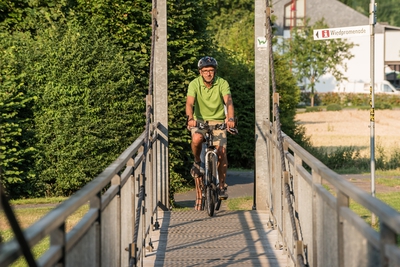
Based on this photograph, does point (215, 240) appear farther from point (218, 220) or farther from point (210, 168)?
point (210, 168)

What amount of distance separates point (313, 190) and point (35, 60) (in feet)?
31.2

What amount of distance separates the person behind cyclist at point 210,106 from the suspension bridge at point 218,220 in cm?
47

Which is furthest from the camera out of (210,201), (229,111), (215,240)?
(210,201)

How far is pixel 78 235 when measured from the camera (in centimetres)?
387

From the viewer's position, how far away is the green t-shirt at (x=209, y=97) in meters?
10.8

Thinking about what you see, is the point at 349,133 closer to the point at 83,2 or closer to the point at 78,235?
the point at 83,2

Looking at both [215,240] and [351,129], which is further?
[351,129]

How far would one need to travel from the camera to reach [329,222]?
16.5ft

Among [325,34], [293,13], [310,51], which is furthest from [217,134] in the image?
[293,13]

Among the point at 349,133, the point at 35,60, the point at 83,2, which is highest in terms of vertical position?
the point at 83,2

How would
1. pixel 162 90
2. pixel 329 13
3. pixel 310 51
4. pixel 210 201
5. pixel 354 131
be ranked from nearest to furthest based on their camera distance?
pixel 210 201
pixel 162 90
pixel 354 131
pixel 310 51
pixel 329 13

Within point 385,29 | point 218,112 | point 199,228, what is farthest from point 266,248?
point 385,29

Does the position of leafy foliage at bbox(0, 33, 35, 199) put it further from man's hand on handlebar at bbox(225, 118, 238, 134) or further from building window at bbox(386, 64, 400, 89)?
building window at bbox(386, 64, 400, 89)

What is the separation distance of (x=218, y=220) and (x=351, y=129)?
33896 millimetres
